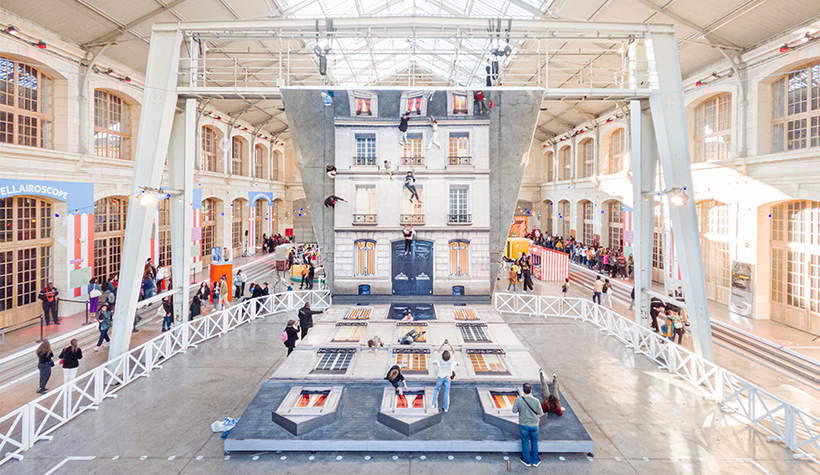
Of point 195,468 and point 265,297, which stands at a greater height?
point 265,297

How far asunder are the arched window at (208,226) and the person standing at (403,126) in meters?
16.2

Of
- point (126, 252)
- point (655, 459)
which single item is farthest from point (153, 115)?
point (655, 459)

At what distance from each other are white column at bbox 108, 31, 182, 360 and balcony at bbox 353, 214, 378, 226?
7018mm

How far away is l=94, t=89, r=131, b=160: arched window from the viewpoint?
16625mm

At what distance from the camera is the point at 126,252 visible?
33.1ft

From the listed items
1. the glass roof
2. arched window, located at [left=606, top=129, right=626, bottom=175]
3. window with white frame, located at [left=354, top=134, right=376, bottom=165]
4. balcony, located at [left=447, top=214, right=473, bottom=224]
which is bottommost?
balcony, located at [left=447, top=214, right=473, bottom=224]

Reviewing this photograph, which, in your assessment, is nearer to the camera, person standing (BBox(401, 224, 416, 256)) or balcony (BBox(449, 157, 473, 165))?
person standing (BBox(401, 224, 416, 256))

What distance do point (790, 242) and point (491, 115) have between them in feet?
40.9

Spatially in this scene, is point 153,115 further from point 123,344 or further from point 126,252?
point 123,344

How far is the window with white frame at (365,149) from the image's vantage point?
1561 centimetres

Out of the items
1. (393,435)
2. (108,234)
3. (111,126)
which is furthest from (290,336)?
(111,126)

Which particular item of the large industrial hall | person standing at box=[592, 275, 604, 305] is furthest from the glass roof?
person standing at box=[592, 275, 604, 305]

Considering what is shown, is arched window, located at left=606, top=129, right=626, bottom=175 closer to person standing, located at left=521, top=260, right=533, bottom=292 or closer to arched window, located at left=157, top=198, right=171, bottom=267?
person standing, located at left=521, top=260, right=533, bottom=292

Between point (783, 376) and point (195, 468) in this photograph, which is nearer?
point (195, 468)
